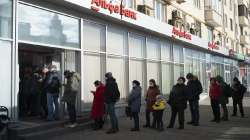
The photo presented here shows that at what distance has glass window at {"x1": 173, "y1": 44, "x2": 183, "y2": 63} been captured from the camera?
25562mm

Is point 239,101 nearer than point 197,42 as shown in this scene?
Yes

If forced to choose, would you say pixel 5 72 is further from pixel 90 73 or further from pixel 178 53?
pixel 178 53

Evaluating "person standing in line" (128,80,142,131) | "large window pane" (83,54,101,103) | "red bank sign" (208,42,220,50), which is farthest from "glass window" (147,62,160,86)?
"red bank sign" (208,42,220,50)

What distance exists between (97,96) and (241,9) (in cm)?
4226

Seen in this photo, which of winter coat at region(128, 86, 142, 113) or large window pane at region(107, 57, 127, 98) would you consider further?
large window pane at region(107, 57, 127, 98)

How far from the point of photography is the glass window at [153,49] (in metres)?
21.5

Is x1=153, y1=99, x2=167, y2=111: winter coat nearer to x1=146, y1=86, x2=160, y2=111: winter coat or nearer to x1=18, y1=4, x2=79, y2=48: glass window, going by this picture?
x1=146, y1=86, x2=160, y2=111: winter coat

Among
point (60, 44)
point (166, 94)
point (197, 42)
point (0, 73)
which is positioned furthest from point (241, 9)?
point (0, 73)

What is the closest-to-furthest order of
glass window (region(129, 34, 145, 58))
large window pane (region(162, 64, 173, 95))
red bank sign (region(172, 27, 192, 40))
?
1. glass window (region(129, 34, 145, 58))
2. red bank sign (region(172, 27, 192, 40))
3. large window pane (region(162, 64, 173, 95))

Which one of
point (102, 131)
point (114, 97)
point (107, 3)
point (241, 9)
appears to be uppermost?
point (241, 9)

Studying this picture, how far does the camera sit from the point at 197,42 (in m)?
28.2

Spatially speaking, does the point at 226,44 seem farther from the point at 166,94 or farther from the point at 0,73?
the point at 0,73

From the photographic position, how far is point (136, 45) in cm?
2008

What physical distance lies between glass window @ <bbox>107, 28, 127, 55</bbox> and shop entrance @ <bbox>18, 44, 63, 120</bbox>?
313 centimetres
